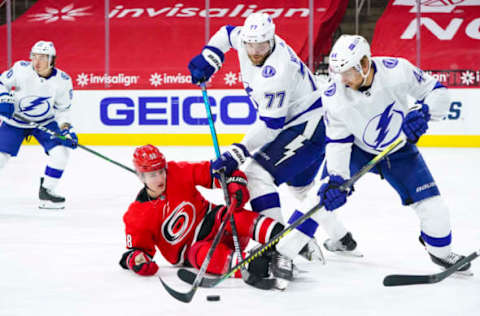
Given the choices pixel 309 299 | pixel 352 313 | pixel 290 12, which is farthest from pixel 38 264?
pixel 290 12

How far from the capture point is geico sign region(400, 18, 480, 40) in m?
9.31

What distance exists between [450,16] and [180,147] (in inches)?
160

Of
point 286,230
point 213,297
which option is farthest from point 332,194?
point 213,297

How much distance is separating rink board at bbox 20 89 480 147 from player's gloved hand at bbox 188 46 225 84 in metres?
5.14

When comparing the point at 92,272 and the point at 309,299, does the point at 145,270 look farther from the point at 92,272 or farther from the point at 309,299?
the point at 309,299

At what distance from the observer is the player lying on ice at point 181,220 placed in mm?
2896

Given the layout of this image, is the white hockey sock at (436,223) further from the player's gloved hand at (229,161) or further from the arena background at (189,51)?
the arena background at (189,51)

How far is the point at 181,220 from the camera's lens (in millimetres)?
3008

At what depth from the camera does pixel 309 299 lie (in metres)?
2.66

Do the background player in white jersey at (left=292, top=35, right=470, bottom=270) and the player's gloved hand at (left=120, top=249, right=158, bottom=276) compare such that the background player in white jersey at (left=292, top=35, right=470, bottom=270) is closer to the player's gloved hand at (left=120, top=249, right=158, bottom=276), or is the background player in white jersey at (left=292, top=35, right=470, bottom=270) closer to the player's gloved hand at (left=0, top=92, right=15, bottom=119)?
the player's gloved hand at (left=120, top=249, right=158, bottom=276)

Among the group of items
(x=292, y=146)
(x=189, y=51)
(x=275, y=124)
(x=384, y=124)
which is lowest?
(x=189, y=51)

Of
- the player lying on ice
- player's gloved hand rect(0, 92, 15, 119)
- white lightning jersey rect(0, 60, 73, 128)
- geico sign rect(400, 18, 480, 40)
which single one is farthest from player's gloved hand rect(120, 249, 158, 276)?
geico sign rect(400, 18, 480, 40)

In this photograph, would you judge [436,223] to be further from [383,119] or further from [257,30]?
[257,30]

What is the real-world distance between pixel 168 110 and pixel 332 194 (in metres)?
6.45
